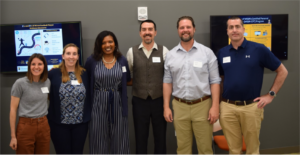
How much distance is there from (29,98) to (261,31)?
9.98 ft

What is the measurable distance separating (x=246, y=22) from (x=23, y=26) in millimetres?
3008

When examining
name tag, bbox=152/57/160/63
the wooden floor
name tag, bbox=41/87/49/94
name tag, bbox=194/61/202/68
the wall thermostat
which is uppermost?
the wall thermostat

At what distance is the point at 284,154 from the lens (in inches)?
135

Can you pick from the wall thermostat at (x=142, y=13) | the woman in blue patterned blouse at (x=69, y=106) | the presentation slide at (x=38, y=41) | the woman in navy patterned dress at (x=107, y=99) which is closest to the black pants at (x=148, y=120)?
the woman in navy patterned dress at (x=107, y=99)

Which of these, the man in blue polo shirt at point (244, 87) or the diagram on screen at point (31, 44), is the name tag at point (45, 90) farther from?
the man in blue polo shirt at point (244, 87)

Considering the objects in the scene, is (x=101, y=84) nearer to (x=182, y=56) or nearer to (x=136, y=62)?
(x=136, y=62)

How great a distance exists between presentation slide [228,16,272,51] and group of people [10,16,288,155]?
0.95m

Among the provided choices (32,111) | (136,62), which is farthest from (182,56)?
(32,111)

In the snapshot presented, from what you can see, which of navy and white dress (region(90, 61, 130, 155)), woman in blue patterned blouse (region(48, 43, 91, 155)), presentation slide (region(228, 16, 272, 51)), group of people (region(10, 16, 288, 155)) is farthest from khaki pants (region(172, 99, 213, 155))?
presentation slide (region(228, 16, 272, 51))

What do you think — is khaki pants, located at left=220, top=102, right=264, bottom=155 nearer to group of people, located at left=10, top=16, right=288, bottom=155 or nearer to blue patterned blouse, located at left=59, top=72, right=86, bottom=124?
group of people, located at left=10, top=16, right=288, bottom=155

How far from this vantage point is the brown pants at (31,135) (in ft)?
6.88

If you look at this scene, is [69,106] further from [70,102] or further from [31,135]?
[31,135]

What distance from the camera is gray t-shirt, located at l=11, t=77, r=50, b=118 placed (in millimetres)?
2107

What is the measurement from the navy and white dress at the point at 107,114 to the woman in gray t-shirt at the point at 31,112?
48 centimetres
